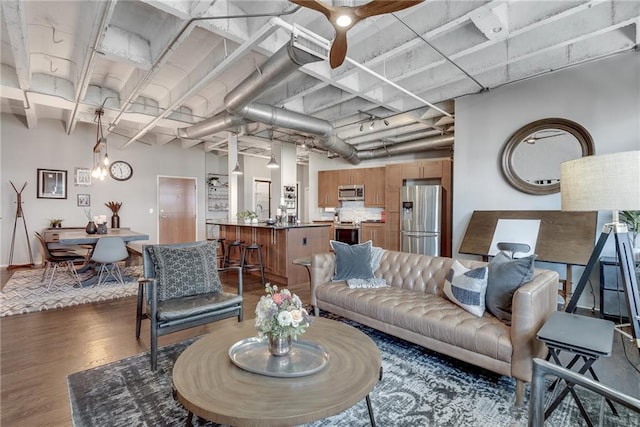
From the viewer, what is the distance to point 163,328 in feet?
7.88

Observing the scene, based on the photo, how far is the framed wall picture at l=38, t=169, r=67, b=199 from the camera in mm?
6703

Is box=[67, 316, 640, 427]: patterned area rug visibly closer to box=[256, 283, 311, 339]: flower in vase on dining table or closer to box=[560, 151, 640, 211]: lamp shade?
box=[256, 283, 311, 339]: flower in vase on dining table

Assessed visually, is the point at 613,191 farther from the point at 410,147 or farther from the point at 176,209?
the point at 176,209

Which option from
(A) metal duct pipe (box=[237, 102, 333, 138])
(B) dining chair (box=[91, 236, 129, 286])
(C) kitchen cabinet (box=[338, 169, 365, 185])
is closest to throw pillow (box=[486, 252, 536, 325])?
(A) metal duct pipe (box=[237, 102, 333, 138])

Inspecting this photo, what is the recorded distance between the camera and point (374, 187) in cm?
808

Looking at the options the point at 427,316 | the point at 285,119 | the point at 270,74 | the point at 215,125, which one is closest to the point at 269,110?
the point at 285,119

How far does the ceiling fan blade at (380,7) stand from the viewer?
5.68 feet

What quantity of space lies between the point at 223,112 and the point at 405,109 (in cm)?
305

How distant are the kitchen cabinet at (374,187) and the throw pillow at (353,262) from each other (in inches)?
185

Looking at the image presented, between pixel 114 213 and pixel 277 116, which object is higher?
pixel 277 116

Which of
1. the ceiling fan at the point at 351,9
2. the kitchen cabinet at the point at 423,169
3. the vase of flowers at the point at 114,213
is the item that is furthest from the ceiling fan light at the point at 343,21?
the vase of flowers at the point at 114,213

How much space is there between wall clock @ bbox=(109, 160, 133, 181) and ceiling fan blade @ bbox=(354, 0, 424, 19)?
781 cm

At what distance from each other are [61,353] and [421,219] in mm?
5839

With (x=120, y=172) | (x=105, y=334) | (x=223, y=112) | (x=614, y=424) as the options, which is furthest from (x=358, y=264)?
(x=120, y=172)
